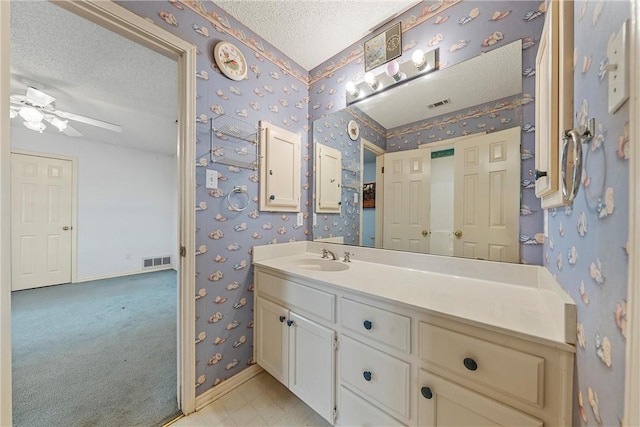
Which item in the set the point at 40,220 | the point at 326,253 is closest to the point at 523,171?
the point at 326,253

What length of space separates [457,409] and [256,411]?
116 centimetres

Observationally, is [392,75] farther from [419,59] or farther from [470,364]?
[470,364]

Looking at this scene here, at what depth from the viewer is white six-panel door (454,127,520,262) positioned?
116 cm

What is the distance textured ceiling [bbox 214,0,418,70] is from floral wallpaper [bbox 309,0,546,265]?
19 cm

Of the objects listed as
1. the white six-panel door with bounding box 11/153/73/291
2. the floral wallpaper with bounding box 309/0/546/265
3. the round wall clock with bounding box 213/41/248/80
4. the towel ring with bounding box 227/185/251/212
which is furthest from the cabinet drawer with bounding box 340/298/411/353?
the white six-panel door with bounding box 11/153/73/291

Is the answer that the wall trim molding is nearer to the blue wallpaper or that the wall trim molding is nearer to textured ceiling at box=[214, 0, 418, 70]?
the blue wallpaper

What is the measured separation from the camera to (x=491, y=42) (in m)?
1.20

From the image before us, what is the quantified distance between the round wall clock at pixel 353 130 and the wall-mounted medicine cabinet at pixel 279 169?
0.45m

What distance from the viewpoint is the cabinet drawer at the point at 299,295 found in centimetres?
120

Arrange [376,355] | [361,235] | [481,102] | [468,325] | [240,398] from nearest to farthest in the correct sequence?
[468,325]
[376,355]
[481,102]
[240,398]
[361,235]

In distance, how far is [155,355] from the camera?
1.89 metres

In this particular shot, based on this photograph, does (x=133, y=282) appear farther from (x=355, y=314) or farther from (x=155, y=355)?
(x=355, y=314)

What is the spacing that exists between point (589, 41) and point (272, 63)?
1.80m

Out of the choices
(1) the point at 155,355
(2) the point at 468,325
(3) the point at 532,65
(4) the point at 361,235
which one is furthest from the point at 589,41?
(1) the point at 155,355
